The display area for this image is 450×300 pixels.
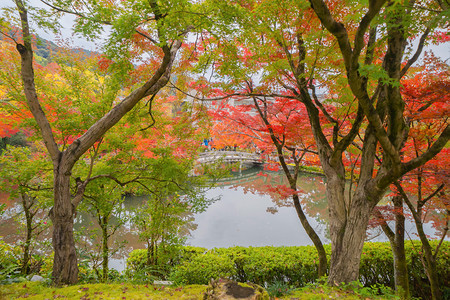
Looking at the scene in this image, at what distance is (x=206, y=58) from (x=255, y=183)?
11494mm

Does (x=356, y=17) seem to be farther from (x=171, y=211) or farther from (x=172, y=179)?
(x=171, y=211)

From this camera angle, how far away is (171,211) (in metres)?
3.80

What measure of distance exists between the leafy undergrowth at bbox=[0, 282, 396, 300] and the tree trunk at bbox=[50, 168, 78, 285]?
0.66 ft

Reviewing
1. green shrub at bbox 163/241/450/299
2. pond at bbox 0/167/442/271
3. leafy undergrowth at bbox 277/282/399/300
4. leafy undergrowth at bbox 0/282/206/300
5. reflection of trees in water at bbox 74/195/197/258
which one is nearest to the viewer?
leafy undergrowth at bbox 277/282/399/300

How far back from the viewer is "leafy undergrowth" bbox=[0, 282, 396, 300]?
7.07 feet

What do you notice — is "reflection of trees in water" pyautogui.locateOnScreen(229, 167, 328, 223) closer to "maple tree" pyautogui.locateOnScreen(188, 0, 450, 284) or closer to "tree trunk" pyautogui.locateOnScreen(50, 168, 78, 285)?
"maple tree" pyautogui.locateOnScreen(188, 0, 450, 284)

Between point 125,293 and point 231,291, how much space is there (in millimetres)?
1316

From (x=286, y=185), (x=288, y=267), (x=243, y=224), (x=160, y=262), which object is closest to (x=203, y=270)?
(x=160, y=262)

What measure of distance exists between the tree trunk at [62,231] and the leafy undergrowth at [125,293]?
0.20 metres

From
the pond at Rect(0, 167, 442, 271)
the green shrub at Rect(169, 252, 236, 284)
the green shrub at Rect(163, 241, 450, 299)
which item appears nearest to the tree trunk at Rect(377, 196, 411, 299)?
the green shrub at Rect(163, 241, 450, 299)

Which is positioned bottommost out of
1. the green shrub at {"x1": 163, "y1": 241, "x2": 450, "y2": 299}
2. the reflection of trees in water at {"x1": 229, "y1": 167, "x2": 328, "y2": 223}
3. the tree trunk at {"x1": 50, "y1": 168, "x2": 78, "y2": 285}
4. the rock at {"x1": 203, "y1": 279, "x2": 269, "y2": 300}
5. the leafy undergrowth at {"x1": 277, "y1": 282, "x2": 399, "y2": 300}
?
the green shrub at {"x1": 163, "y1": 241, "x2": 450, "y2": 299}

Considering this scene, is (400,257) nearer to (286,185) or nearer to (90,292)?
(90,292)

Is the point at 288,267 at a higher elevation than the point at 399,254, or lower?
lower

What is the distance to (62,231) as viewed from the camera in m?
2.66
